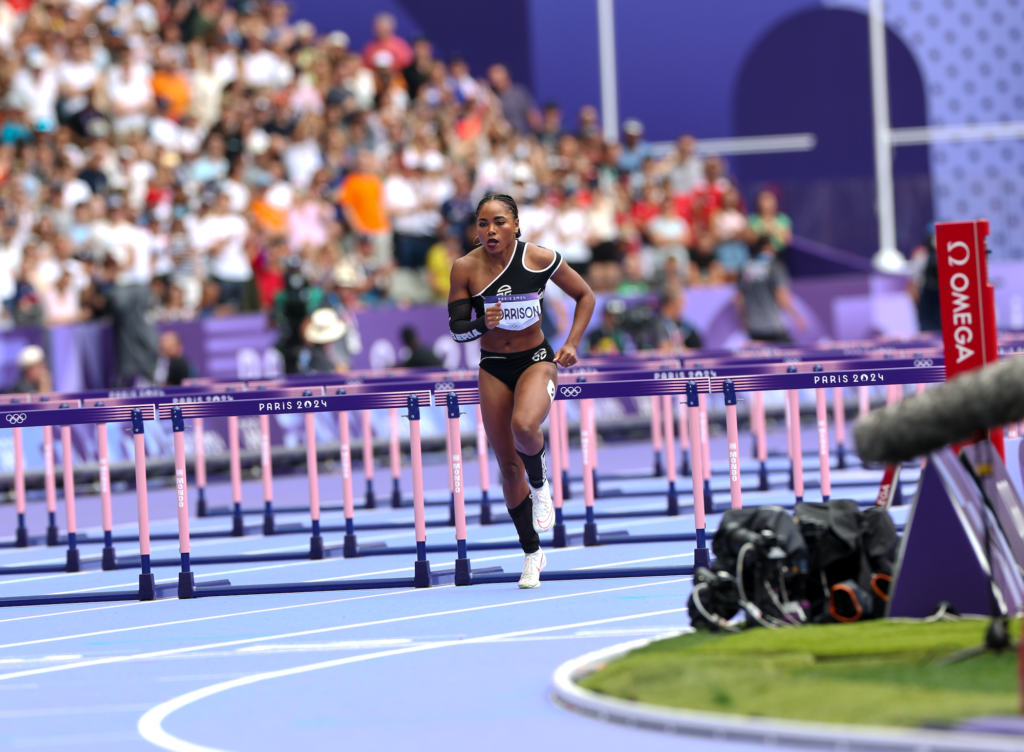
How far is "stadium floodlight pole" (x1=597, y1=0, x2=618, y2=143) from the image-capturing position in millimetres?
28969

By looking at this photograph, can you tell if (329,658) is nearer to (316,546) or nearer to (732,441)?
(732,441)

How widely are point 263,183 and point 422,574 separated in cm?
1092

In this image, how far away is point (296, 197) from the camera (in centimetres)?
2008

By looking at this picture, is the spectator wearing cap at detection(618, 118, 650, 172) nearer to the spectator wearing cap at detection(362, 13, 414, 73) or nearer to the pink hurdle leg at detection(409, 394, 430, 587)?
the spectator wearing cap at detection(362, 13, 414, 73)

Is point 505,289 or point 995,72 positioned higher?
point 995,72

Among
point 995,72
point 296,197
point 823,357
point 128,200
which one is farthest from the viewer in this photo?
point 995,72

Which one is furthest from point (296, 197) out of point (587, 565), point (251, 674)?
point (251, 674)

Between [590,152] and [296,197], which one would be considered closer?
[296,197]

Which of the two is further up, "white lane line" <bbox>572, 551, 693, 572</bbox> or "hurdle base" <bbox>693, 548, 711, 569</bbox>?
"hurdle base" <bbox>693, 548, 711, 569</bbox>

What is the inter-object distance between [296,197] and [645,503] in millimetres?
7376

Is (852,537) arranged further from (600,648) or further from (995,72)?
(995,72)

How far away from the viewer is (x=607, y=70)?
29.0 metres

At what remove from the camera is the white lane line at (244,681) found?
5934 millimetres

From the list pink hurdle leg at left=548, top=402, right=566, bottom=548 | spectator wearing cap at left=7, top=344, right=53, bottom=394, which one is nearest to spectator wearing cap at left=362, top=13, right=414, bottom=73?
spectator wearing cap at left=7, top=344, right=53, bottom=394
